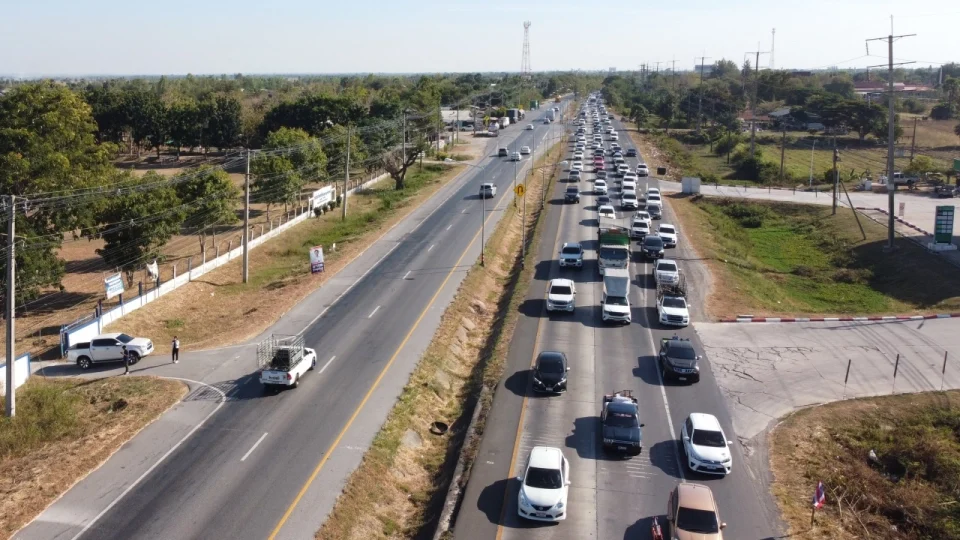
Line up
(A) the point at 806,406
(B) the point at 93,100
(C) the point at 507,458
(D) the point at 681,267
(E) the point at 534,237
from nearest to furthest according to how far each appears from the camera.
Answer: (C) the point at 507,458, (A) the point at 806,406, (D) the point at 681,267, (E) the point at 534,237, (B) the point at 93,100

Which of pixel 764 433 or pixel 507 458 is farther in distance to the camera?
pixel 764 433

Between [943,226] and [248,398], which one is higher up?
[943,226]

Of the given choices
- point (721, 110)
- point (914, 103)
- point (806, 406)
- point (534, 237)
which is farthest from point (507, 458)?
point (914, 103)

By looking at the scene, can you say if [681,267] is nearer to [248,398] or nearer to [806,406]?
[806,406]

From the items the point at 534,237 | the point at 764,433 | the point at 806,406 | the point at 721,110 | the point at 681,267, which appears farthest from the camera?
the point at 721,110

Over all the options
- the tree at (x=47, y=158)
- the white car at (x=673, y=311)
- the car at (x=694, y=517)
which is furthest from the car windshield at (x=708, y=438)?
the tree at (x=47, y=158)

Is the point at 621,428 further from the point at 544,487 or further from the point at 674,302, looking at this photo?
the point at 674,302
